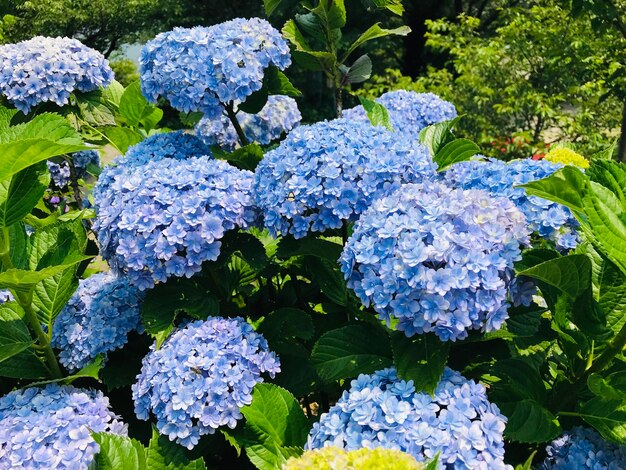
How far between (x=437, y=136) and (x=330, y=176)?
607 millimetres

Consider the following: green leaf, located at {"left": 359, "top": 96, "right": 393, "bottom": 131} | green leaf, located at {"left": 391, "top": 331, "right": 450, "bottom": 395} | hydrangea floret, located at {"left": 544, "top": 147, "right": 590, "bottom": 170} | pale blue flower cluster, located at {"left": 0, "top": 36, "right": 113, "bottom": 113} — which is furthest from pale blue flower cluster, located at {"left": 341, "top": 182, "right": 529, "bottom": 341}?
pale blue flower cluster, located at {"left": 0, "top": 36, "right": 113, "bottom": 113}

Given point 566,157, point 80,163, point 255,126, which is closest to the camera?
point 255,126

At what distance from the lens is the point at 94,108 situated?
2918 millimetres

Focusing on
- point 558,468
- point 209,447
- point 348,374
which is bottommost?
point 209,447

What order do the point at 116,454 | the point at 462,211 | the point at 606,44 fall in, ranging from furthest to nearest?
the point at 606,44 < the point at 116,454 < the point at 462,211

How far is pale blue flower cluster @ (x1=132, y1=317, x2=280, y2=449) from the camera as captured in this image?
5.30ft

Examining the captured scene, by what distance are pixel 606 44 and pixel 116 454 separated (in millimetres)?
7065

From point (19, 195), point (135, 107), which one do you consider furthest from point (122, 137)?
point (19, 195)

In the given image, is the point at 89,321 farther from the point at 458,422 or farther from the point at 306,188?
the point at 458,422

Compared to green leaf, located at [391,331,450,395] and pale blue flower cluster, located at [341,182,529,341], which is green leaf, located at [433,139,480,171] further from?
green leaf, located at [391,331,450,395]

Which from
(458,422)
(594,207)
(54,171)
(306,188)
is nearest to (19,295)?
(306,188)

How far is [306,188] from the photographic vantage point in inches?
66.5

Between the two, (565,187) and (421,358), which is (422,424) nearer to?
(421,358)

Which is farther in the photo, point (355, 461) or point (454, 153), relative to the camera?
point (454, 153)
